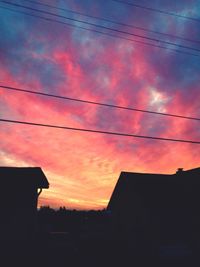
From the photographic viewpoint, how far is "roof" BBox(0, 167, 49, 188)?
15.2m

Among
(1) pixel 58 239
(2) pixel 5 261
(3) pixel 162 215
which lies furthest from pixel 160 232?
(2) pixel 5 261

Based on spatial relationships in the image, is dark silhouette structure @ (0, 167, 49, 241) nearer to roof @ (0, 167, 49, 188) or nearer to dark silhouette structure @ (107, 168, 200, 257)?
roof @ (0, 167, 49, 188)

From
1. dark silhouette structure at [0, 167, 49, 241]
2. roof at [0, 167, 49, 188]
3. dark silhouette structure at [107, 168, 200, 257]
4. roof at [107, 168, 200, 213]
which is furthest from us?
roof at [107, 168, 200, 213]

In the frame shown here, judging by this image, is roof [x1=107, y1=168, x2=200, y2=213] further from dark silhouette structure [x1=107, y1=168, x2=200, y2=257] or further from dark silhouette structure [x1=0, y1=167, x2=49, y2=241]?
dark silhouette structure [x1=0, y1=167, x2=49, y2=241]

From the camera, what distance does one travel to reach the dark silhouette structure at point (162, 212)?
17578mm

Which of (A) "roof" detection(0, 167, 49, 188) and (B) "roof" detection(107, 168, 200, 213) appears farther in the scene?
(B) "roof" detection(107, 168, 200, 213)

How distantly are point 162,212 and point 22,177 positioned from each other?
970 centimetres

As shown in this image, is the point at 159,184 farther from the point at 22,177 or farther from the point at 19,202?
the point at 19,202

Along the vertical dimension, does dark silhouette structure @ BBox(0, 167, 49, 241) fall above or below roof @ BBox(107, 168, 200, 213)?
below

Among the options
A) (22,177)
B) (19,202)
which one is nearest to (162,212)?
(19,202)

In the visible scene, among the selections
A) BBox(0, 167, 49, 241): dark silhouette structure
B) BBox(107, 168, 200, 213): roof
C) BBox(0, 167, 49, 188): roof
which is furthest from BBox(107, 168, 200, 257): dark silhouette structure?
BBox(0, 167, 49, 188): roof

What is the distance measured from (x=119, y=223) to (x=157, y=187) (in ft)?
24.4

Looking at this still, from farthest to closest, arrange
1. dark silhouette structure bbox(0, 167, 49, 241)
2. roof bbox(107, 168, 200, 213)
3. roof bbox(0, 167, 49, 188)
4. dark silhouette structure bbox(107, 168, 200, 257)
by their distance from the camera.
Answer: roof bbox(107, 168, 200, 213) < dark silhouette structure bbox(107, 168, 200, 257) < roof bbox(0, 167, 49, 188) < dark silhouette structure bbox(0, 167, 49, 241)

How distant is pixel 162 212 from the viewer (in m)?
18.6
